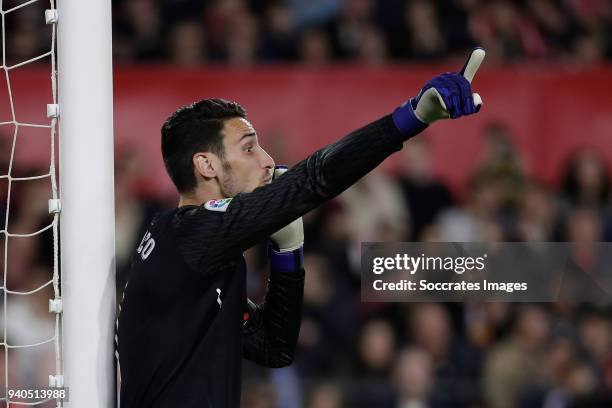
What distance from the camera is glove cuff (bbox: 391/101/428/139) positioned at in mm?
2256

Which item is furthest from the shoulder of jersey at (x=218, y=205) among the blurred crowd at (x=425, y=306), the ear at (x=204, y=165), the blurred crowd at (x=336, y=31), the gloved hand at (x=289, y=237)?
the blurred crowd at (x=336, y=31)

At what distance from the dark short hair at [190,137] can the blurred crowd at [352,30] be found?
3.98 meters

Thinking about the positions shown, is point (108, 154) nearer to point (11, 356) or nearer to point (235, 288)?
point (235, 288)

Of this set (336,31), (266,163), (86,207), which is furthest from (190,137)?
(336,31)

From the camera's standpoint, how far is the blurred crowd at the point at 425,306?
5.72 meters

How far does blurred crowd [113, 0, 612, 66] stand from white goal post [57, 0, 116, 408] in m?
3.95

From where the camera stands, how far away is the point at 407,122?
2.26m

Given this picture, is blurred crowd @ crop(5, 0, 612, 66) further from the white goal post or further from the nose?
the nose

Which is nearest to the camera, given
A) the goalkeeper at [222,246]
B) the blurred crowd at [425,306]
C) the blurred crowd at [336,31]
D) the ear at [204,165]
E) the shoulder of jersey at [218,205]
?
the goalkeeper at [222,246]

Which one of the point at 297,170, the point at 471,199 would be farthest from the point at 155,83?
the point at 297,170

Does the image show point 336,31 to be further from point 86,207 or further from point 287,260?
point 86,207

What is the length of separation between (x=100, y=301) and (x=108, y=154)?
350mm

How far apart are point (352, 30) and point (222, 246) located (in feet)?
15.4

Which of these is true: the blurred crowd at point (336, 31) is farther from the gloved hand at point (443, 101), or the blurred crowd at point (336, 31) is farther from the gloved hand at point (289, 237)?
the gloved hand at point (443, 101)
